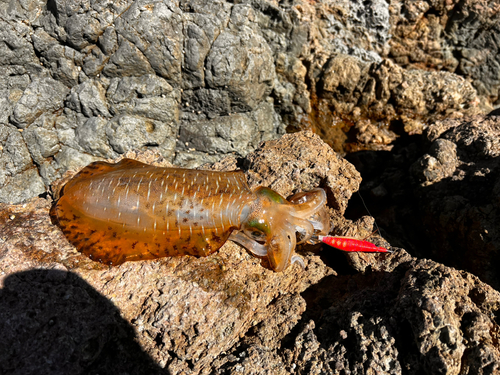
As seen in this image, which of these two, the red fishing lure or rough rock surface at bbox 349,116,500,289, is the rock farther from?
rough rock surface at bbox 349,116,500,289

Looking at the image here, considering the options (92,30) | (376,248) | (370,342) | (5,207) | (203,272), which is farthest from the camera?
(92,30)

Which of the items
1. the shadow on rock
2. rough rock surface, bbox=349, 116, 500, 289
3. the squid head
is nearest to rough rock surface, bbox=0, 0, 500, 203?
rough rock surface, bbox=349, 116, 500, 289

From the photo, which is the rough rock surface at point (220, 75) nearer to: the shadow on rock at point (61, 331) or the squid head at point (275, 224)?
the squid head at point (275, 224)

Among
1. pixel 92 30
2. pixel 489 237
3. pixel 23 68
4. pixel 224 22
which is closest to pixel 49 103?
pixel 23 68

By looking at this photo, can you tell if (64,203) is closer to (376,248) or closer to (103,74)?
Answer: (103,74)

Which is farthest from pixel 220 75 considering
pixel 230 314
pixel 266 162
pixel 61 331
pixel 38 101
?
pixel 61 331
